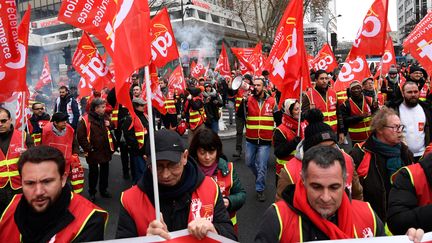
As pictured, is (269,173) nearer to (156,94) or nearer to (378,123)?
(156,94)

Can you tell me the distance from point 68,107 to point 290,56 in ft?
23.6

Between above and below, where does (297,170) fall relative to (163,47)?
below

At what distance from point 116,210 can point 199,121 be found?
3704mm

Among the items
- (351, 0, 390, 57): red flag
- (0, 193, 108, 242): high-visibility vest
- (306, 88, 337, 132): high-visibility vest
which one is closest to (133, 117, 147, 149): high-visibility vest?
(306, 88, 337, 132): high-visibility vest

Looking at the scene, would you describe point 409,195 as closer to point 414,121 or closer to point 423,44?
point 414,121

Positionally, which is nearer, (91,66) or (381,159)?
(381,159)

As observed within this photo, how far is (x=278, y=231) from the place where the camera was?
7.34ft

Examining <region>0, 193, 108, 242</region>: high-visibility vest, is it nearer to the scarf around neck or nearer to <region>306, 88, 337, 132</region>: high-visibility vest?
the scarf around neck

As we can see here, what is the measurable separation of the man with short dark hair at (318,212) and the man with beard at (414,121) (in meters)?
3.50

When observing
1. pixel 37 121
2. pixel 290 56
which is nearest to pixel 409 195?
pixel 290 56

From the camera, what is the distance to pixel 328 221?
2.23m

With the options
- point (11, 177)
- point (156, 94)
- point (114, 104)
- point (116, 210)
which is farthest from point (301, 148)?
point (114, 104)

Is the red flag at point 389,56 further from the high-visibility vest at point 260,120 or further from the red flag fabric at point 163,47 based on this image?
the red flag fabric at point 163,47

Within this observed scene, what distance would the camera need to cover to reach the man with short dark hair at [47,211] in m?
2.29
